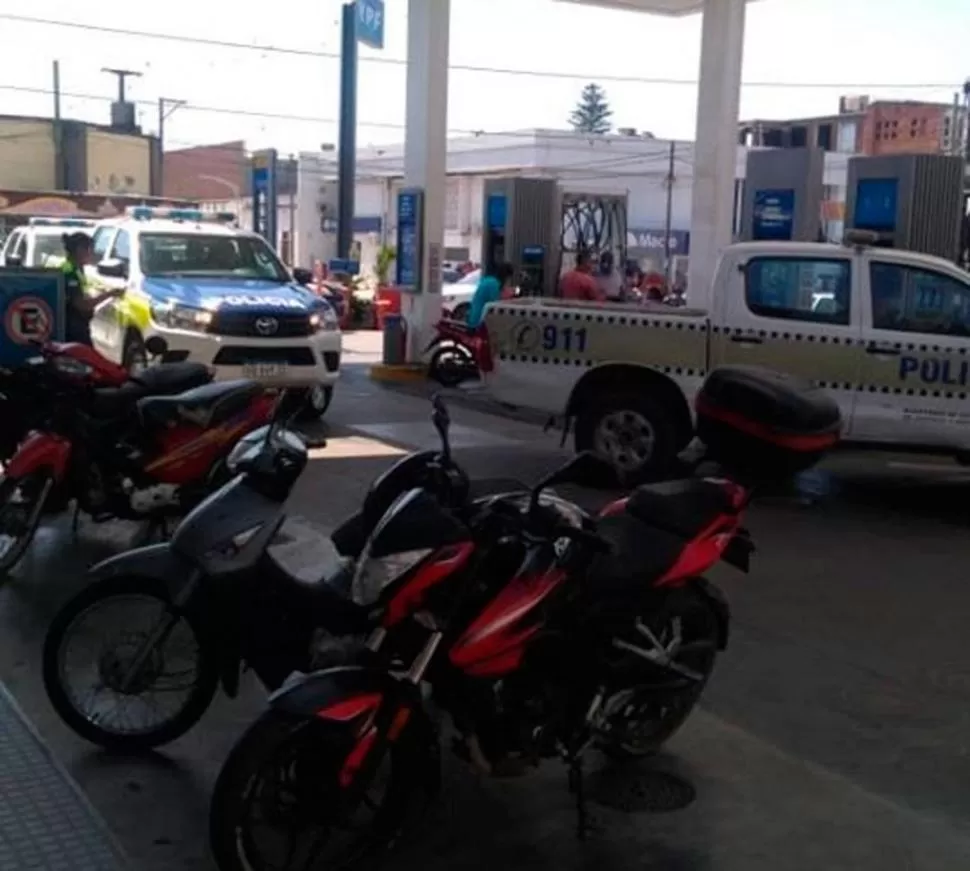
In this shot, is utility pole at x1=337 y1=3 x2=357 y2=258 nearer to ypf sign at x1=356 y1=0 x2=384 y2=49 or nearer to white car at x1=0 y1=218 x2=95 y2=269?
ypf sign at x1=356 y1=0 x2=384 y2=49

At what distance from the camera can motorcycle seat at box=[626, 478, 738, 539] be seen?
14.4 ft

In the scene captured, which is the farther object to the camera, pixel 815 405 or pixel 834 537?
pixel 834 537

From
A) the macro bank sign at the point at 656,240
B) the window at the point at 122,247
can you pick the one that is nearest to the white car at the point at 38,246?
the window at the point at 122,247

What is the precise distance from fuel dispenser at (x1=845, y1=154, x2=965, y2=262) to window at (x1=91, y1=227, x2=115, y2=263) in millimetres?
8183

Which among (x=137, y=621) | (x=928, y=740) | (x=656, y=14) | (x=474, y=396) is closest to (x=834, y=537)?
(x=928, y=740)

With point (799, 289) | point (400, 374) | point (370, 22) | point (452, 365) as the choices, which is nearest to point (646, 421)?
point (799, 289)

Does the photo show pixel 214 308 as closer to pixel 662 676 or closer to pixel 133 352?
pixel 133 352

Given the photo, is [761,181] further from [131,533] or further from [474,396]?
[131,533]

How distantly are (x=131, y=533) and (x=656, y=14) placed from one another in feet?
46.4

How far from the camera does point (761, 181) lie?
1611cm

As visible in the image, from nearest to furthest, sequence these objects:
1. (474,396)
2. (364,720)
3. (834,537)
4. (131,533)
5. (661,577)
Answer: (364,720) → (661,577) → (131,533) → (834,537) → (474,396)

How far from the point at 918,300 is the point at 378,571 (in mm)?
6923

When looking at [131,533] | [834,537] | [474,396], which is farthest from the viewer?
[474,396]

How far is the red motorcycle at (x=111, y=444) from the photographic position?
6844 millimetres
